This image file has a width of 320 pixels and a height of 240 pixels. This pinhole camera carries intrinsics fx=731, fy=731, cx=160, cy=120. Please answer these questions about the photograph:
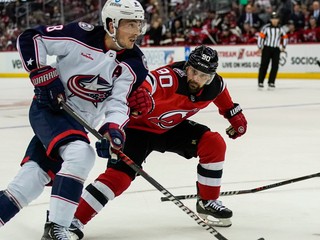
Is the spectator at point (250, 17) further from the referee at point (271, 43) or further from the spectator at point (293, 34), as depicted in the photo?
the referee at point (271, 43)

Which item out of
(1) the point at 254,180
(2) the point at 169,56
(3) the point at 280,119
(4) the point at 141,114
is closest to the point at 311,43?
(2) the point at 169,56

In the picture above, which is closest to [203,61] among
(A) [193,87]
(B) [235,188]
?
(A) [193,87]

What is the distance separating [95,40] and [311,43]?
10.7 metres

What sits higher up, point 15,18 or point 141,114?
point 141,114

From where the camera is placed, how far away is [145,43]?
1574cm

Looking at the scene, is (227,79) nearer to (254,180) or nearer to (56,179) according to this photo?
(254,180)

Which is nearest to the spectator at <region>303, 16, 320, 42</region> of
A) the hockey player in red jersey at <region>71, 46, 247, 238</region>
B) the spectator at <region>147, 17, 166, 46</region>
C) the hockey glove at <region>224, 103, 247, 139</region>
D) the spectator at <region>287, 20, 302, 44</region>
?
the spectator at <region>287, 20, 302, 44</region>

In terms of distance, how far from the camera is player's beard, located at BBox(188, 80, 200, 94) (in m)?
3.17

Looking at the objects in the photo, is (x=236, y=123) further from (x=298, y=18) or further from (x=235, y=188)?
(x=298, y=18)

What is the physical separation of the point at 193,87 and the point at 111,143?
73 cm

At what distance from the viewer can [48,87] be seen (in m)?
2.66

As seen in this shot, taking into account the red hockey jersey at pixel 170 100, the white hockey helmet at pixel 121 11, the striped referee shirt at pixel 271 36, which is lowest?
the striped referee shirt at pixel 271 36

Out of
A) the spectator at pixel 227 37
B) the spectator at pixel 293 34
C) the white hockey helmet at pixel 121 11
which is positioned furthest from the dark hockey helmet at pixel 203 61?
the spectator at pixel 227 37

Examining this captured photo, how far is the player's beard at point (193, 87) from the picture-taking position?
3170 millimetres
